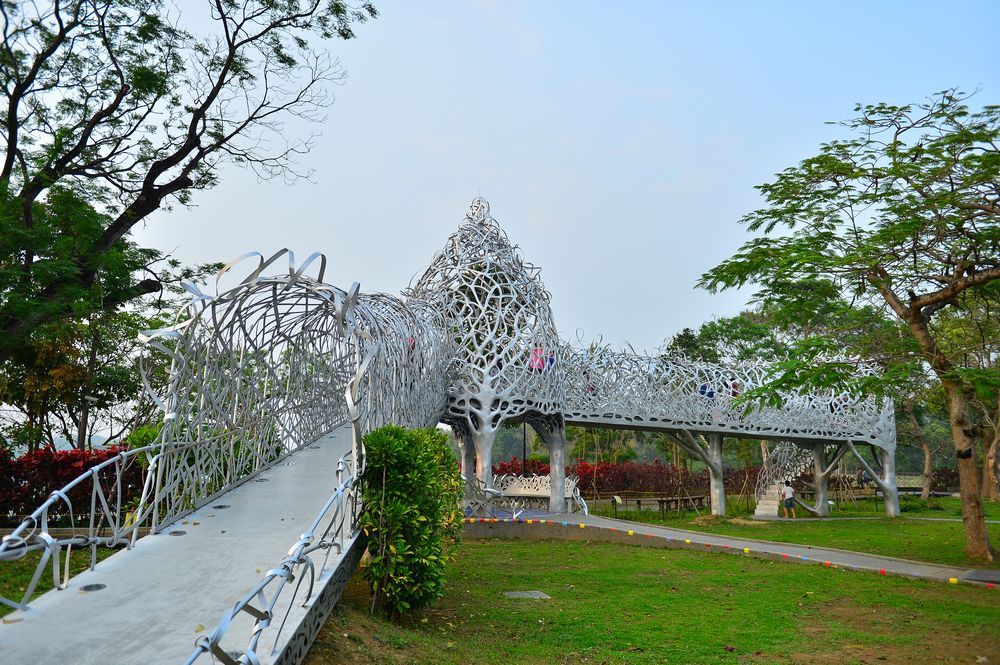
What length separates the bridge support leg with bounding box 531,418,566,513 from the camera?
1847 centimetres

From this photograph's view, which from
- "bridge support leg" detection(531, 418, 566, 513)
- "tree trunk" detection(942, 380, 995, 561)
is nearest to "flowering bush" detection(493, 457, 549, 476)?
"bridge support leg" detection(531, 418, 566, 513)

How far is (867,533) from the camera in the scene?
17.4 meters

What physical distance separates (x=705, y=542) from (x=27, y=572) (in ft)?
35.3

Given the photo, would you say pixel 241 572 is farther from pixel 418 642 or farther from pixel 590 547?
pixel 590 547

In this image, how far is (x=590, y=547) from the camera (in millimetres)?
14156

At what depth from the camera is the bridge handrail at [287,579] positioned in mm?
3348

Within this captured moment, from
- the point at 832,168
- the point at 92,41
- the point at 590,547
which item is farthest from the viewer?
the point at 590,547

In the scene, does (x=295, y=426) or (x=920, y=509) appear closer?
(x=295, y=426)

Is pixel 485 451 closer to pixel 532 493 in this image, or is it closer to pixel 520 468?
pixel 532 493

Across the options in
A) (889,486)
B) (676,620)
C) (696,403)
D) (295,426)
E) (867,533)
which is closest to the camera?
(676,620)

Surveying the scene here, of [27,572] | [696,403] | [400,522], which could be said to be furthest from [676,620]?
[696,403]

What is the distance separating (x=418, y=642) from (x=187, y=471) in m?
2.96

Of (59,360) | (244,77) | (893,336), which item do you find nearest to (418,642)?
(244,77)

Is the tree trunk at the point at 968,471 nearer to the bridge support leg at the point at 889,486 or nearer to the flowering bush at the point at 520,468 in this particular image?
the bridge support leg at the point at 889,486
